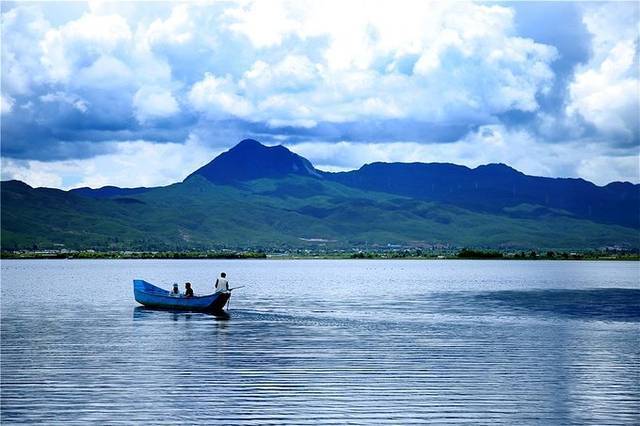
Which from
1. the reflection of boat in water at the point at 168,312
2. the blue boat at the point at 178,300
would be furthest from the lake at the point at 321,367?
the blue boat at the point at 178,300

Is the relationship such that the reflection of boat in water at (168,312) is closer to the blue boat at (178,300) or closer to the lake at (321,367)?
the blue boat at (178,300)

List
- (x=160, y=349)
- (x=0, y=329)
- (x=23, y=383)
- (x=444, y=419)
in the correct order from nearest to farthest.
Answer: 1. (x=444, y=419)
2. (x=23, y=383)
3. (x=160, y=349)
4. (x=0, y=329)

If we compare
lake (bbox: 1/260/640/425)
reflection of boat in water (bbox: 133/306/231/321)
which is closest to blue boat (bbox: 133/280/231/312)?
reflection of boat in water (bbox: 133/306/231/321)

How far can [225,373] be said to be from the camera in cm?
4619

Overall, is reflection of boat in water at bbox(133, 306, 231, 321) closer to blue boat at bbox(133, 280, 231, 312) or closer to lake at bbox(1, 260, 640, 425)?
blue boat at bbox(133, 280, 231, 312)

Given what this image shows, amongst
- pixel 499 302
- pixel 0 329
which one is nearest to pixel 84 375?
pixel 0 329

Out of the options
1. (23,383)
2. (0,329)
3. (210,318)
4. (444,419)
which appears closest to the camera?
(444,419)

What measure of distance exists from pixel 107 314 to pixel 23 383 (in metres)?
46.7

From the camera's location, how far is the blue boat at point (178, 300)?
3474 inches

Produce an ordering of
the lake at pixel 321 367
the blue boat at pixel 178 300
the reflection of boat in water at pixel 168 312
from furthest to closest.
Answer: the blue boat at pixel 178 300
the reflection of boat in water at pixel 168 312
the lake at pixel 321 367

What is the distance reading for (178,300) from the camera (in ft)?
305

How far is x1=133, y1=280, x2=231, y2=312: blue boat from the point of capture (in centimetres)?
8825

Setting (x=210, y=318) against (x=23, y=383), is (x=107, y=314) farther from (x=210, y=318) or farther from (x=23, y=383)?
(x=23, y=383)

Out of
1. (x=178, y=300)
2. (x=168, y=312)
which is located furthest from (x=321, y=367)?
(x=168, y=312)
